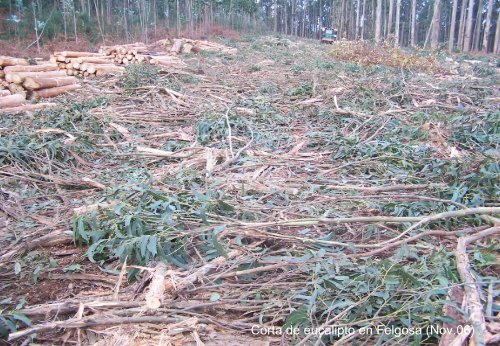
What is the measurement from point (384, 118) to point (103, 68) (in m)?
7.35

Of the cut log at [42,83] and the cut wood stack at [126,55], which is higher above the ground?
the cut wood stack at [126,55]

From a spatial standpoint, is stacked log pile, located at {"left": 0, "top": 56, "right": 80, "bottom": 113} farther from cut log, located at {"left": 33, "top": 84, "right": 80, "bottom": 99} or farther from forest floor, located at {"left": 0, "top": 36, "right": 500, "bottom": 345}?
forest floor, located at {"left": 0, "top": 36, "right": 500, "bottom": 345}

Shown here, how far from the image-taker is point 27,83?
7.71m

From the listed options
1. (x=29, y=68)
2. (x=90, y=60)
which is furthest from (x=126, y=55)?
(x=29, y=68)

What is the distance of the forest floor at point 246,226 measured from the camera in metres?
1.95

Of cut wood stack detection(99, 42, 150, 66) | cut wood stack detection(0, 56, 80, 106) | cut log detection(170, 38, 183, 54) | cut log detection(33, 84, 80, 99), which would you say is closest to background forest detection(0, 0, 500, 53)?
cut log detection(170, 38, 183, 54)

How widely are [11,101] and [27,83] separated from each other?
88cm

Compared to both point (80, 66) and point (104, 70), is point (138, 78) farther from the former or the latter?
point (80, 66)

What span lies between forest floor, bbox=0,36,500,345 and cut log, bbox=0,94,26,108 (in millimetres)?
872

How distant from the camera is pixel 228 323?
2010 millimetres

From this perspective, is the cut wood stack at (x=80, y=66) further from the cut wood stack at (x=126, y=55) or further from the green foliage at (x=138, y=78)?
the green foliage at (x=138, y=78)

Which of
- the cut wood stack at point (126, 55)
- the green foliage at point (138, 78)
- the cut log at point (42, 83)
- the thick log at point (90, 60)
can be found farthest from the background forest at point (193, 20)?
the green foliage at point (138, 78)

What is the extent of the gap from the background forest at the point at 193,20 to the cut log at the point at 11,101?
793 centimetres

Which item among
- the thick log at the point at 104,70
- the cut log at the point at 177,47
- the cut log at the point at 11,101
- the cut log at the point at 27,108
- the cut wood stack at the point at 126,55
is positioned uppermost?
the cut log at the point at 177,47
